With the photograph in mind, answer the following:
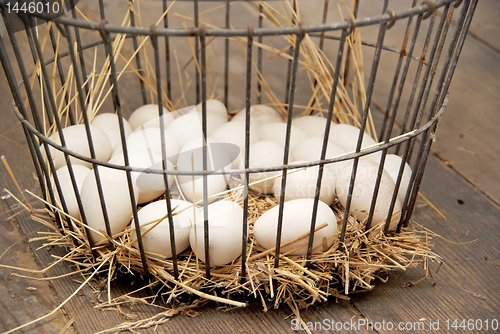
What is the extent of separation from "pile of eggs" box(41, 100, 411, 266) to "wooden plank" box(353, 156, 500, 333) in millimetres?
117

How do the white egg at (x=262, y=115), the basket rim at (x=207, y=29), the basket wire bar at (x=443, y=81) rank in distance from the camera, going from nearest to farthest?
the basket rim at (x=207, y=29) < the basket wire bar at (x=443, y=81) < the white egg at (x=262, y=115)

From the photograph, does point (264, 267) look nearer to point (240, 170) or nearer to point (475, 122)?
point (240, 170)

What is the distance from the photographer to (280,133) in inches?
36.1

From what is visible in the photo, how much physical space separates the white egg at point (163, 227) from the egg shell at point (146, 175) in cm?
6

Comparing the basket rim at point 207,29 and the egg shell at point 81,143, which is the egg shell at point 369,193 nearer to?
the basket rim at point 207,29

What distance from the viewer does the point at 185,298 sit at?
0.74 metres

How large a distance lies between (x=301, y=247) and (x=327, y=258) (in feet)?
0.15

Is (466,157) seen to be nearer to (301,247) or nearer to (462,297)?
(462,297)

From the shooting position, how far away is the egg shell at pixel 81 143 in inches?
32.4

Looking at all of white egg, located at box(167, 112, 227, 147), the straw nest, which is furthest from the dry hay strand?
white egg, located at box(167, 112, 227, 147)

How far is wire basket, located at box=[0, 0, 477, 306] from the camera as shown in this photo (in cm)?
56

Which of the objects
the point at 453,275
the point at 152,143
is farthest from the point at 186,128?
the point at 453,275

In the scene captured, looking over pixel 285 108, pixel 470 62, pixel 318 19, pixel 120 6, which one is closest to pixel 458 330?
pixel 285 108

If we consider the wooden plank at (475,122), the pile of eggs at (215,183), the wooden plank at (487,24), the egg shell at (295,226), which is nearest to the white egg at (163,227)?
the pile of eggs at (215,183)
